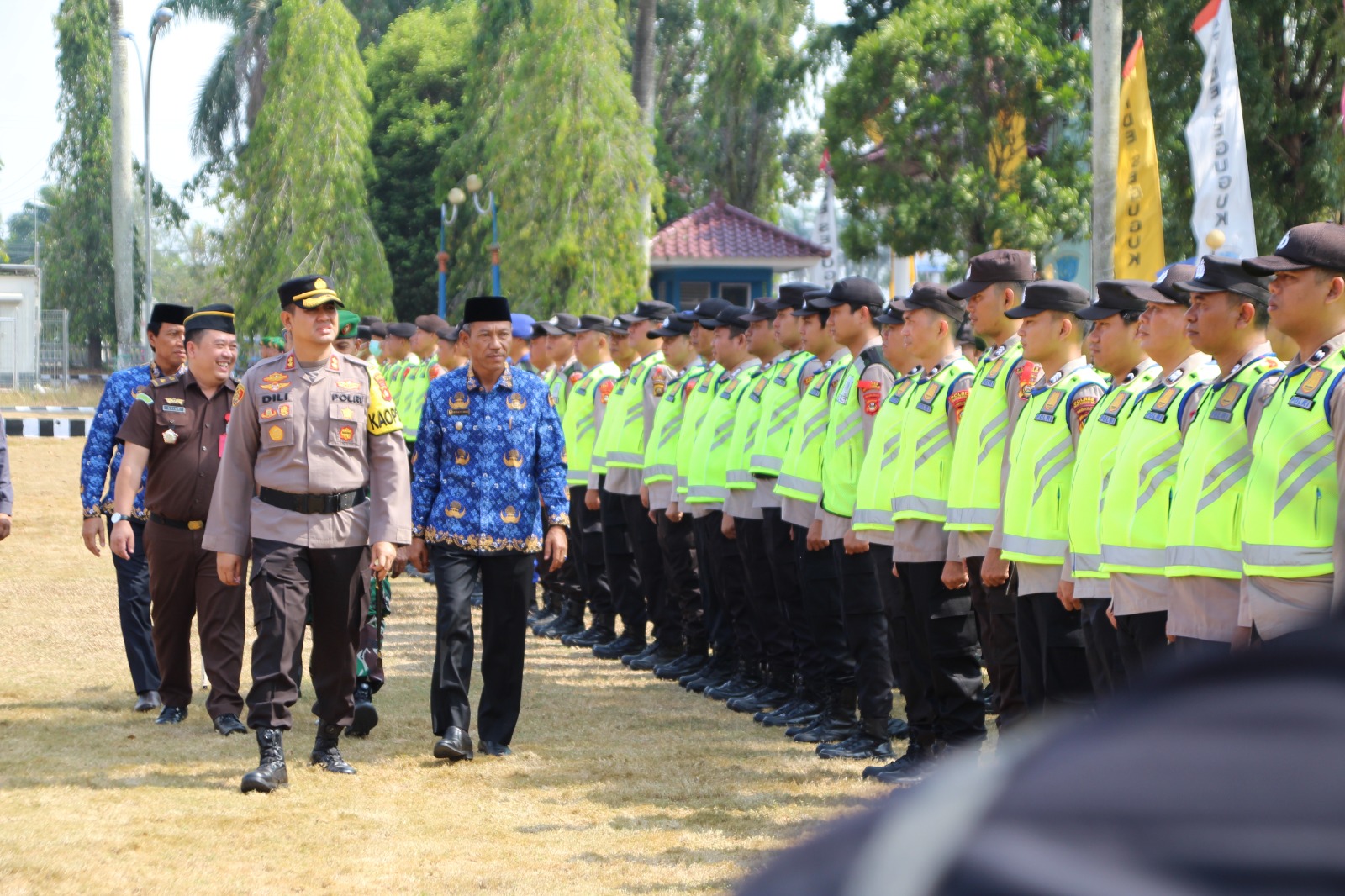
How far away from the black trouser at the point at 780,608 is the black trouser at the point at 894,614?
4.65 ft

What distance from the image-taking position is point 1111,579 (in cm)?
530

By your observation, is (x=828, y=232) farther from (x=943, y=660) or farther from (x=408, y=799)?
(x=408, y=799)

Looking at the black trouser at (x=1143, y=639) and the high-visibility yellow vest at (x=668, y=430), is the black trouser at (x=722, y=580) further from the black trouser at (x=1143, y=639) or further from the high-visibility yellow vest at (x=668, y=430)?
the black trouser at (x=1143, y=639)

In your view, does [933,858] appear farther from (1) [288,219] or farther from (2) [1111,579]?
(1) [288,219]

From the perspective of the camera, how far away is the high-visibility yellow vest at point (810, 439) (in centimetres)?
805

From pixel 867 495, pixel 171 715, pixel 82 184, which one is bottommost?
pixel 171 715

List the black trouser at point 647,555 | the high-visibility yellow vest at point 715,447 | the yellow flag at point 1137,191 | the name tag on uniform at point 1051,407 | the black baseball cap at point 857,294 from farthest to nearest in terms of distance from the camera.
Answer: the yellow flag at point 1137,191
the black trouser at point 647,555
the high-visibility yellow vest at point 715,447
the black baseball cap at point 857,294
the name tag on uniform at point 1051,407

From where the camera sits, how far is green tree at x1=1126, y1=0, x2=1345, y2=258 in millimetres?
16734

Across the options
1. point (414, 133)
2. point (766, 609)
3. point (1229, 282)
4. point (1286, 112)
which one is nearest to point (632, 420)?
point (766, 609)

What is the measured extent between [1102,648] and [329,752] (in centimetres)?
358

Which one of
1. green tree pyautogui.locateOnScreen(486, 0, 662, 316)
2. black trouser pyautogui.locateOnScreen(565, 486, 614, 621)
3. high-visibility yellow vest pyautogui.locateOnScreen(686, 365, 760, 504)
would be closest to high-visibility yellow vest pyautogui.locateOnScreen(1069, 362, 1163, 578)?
high-visibility yellow vest pyautogui.locateOnScreen(686, 365, 760, 504)

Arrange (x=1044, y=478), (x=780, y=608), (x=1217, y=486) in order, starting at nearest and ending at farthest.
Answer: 1. (x=1217, y=486)
2. (x=1044, y=478)
3. (x=780, y=608)

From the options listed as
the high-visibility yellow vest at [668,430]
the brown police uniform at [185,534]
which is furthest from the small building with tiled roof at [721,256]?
the brown police uniform at [185,534]

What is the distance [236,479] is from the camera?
6.91m
